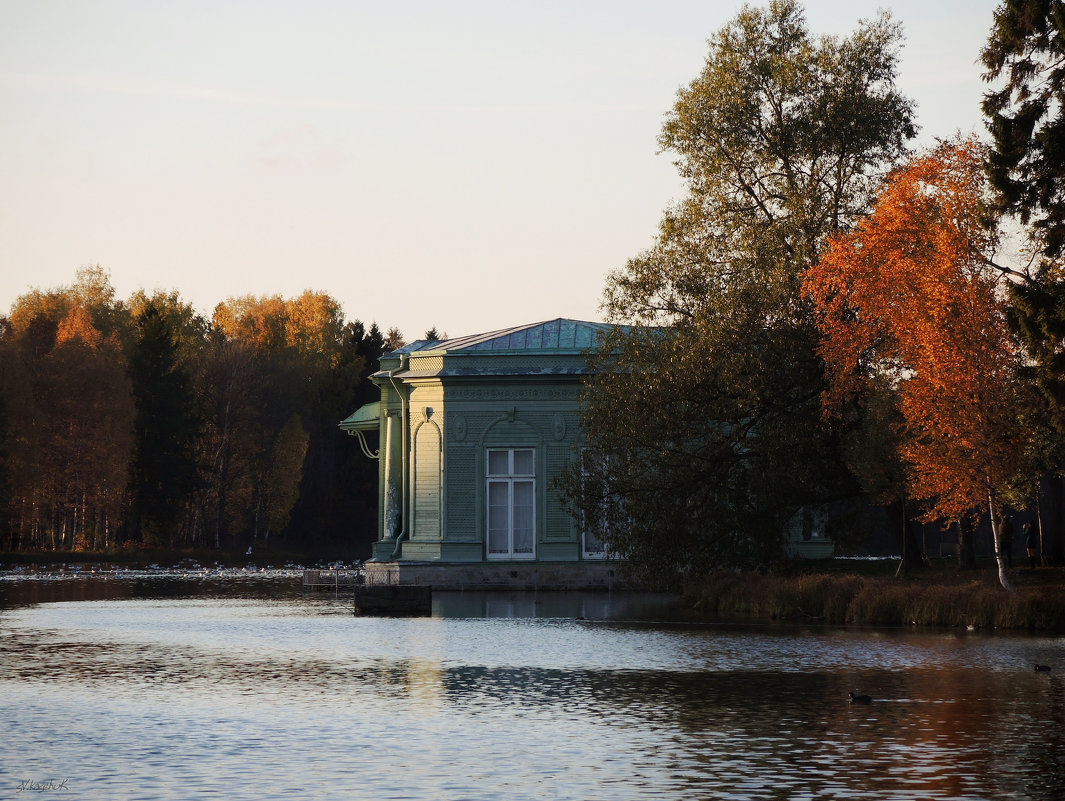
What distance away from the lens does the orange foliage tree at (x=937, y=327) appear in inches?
1289

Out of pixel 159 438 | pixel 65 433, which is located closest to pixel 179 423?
pixel 159 438

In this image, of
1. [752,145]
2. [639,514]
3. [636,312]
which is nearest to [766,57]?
[752,145]

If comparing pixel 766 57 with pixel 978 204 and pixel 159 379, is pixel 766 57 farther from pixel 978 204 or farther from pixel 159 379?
pixel 159 379

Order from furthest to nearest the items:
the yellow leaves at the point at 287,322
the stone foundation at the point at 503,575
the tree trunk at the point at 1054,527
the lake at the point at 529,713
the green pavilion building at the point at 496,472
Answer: the yellow leaves at the point at 287,322
the green pavilion building at the point at 496,472
the stone foundation at the point at 503,575
the tree trunk at the point at 1054,527
the lake at the point at 529,713

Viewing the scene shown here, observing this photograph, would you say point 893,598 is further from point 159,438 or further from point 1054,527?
point 159,438

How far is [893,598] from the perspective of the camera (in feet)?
111

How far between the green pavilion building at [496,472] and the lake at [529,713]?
59.2ft

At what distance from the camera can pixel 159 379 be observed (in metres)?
88.4

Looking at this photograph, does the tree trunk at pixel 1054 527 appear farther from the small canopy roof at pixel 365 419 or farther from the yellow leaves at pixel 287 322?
the yellow leaves at pixel 287 322

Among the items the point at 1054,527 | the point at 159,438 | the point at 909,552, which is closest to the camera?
the point at 909,552

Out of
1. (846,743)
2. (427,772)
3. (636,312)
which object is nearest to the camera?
(427,772)

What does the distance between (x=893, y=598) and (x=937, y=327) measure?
5873mm

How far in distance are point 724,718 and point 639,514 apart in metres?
20.7

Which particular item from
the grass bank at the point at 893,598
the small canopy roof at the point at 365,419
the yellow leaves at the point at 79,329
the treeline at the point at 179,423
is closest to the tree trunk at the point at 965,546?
the grass bank at the point at 893,598
